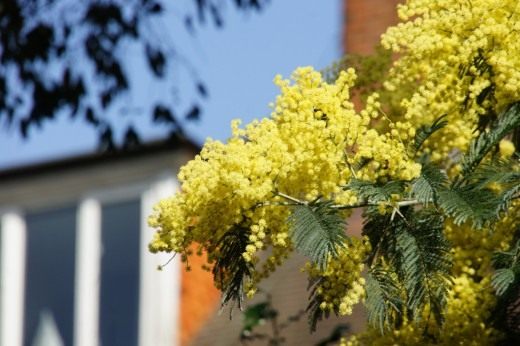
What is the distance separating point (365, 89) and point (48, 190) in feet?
27.9

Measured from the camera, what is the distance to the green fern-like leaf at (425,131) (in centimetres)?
466

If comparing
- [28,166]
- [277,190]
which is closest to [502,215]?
[277,190]

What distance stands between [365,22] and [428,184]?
8.99 meters

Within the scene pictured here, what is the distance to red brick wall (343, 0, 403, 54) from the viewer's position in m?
13.2

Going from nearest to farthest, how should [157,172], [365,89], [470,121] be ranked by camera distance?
[470,121], [365,89], [157,172]

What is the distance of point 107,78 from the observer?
9.79 m

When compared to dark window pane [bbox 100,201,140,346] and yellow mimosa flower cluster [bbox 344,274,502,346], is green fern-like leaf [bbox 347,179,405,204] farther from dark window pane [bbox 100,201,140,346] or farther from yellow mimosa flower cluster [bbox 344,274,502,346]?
dark window pane [bbox 100,201,140,346]

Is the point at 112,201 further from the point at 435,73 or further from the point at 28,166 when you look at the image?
the point at 435,73

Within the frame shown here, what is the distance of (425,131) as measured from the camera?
15.4 ft

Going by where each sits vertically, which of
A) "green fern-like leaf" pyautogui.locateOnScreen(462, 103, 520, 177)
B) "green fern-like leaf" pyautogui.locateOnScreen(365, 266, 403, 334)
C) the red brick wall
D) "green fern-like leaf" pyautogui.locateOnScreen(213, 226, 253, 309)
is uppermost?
the red brick wall

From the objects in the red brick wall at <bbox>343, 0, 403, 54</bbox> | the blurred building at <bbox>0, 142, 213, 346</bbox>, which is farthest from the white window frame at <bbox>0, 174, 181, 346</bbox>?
the red brick wall at <bbox>343, 0, 403, 54</bbox>

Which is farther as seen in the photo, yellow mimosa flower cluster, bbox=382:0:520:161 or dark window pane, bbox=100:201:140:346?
dark window pane, bbox=100:201:140:346

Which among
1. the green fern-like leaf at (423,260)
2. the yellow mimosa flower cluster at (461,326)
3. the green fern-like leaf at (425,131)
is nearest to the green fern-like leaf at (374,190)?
the green fern-like leaf at (423,260)

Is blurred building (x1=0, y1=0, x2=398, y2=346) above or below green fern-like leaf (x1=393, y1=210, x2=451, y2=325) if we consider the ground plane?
above
